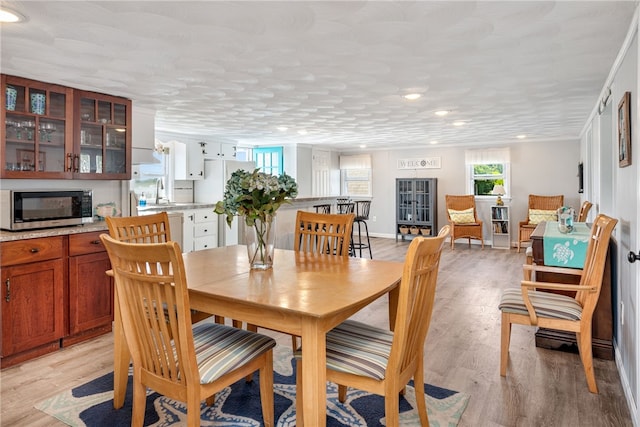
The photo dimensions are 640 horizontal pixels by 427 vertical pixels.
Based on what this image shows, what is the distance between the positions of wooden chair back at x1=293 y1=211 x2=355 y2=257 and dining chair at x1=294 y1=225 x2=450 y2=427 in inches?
35.2

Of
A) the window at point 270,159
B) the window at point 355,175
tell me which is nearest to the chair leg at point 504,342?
the window at point 270,159

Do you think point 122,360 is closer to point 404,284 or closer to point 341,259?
point 341,259

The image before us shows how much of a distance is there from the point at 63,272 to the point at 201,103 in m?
2.06

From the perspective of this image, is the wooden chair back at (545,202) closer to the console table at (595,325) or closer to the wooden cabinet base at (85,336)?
the console table at (595,325)

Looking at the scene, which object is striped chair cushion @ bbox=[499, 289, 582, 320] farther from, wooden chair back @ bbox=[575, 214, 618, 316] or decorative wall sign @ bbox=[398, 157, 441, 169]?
decorative wall sign @ bbox=[398, 157, 441, 169]

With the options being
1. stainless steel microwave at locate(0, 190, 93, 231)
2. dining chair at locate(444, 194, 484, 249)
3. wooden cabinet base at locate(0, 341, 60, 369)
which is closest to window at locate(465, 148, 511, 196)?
dining chair at locate(444, 194, 484, 249)

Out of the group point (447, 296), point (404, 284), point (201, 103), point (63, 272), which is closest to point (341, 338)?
point (404, 284)

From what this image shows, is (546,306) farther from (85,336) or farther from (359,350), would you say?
(85,336)

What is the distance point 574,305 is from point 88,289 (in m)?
3.48

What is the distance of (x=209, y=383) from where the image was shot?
1.62 metres

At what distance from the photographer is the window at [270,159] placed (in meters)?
8.38

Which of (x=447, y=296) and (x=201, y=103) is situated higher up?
(x=201, y=103)

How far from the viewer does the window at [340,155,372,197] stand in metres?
9.45

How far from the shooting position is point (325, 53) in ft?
8.63
